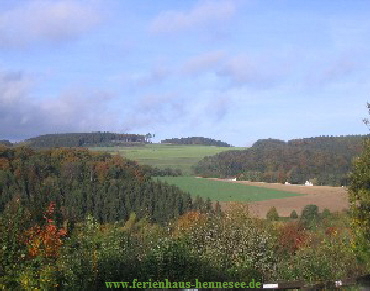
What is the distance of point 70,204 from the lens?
3083 inches

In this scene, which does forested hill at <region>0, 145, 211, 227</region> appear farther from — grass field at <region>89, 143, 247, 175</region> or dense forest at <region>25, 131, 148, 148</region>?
dense forest at <region>25, 131, 148, 148</region>

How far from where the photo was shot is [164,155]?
13000 centimetres

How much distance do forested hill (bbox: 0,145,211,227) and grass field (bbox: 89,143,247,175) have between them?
441 inches

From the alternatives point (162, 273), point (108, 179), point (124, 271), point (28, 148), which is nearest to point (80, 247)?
point (124, 271)

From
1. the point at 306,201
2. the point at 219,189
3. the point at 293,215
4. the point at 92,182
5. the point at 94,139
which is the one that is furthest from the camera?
the point at 94,139

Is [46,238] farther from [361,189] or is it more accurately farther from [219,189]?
[219,189]

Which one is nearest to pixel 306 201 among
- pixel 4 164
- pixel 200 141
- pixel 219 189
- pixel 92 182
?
pixel 219 189

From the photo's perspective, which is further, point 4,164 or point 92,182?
point 92,182

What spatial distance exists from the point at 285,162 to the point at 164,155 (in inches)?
1294

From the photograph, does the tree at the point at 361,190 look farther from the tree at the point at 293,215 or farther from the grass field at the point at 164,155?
the grass field at the point at 164,155

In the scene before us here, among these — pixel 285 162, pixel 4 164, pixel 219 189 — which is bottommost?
pixel 219 189

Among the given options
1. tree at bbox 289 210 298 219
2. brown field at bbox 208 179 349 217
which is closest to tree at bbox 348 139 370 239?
brown field at bbox 208 179 349 217

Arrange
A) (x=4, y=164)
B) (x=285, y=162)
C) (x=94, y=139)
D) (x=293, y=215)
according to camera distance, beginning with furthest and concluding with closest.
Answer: (x=94, y=139) < (x=285, y=162) < (x=4, y=164) < (x=293, y=215)

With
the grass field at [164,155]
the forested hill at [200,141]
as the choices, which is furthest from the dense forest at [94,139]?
the forested hill at [200,141]
